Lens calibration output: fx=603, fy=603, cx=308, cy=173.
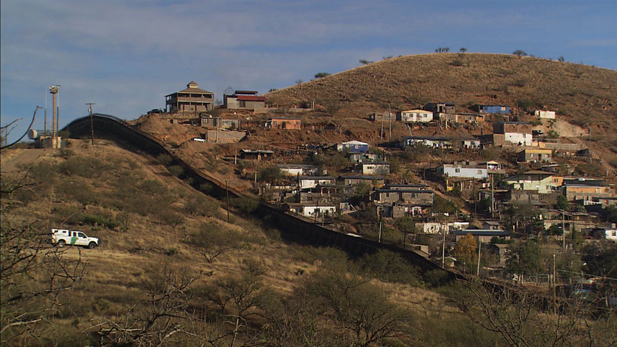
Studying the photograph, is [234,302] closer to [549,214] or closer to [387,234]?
[387,234]

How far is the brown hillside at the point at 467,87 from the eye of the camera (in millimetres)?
76188

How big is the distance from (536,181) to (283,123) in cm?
2477

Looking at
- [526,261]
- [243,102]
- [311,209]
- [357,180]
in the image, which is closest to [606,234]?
[526,261]

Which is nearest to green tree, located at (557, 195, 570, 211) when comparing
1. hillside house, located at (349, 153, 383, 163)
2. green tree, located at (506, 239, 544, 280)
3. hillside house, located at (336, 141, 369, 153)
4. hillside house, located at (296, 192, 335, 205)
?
green tree, located at (506, 239, 544, 280)

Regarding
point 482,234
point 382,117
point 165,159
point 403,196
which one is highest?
point 382,117

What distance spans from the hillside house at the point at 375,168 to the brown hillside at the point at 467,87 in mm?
20411

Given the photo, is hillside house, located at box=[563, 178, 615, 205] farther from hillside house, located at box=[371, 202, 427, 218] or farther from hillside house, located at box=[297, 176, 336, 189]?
hillside house, located at box=[297, 176, 336, 189]

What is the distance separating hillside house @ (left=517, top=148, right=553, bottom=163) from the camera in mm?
53584

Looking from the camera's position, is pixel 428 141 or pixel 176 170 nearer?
pixel 176 170

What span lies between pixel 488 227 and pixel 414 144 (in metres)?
18.3

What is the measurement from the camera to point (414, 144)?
179ft

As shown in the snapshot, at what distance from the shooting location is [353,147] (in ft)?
175

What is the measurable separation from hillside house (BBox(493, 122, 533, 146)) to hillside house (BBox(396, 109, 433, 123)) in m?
7.78

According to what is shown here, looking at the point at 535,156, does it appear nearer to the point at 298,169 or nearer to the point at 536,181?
the point at 536,181
